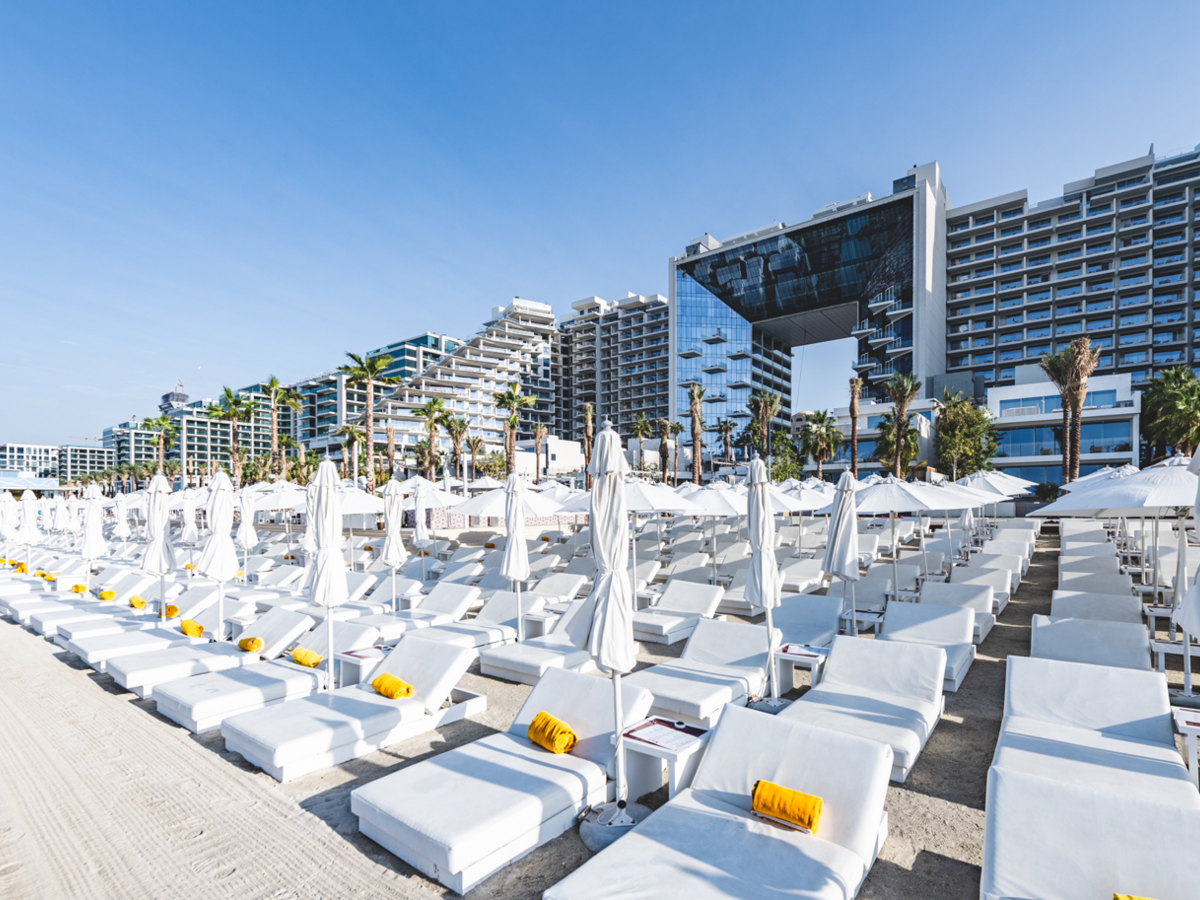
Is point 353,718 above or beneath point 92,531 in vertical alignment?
beneath

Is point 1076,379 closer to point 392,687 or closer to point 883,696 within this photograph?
point 883,696

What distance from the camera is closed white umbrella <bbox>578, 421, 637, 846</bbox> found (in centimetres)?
460

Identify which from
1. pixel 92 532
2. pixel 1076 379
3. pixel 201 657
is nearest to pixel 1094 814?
pixel 201 657

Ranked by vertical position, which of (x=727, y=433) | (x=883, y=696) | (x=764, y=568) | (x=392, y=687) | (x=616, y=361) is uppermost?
(x=616, y=361)

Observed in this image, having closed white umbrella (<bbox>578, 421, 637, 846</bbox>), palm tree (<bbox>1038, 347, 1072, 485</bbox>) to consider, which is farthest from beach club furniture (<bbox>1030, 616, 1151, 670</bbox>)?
palm tree (<bbox>1038, 347, 1072, 485</bbox>)

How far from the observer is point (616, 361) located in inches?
3563

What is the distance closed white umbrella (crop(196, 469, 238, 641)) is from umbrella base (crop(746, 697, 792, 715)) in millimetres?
7014

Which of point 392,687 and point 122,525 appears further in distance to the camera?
point 122,525

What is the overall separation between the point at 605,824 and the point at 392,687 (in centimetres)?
280

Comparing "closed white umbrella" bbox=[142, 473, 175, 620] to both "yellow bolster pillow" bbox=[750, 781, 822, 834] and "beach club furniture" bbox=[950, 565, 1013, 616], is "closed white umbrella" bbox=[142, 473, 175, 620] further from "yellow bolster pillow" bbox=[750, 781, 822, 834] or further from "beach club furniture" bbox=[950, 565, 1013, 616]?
"beach club furniture" bbox=[950, 565, 1013, 616]

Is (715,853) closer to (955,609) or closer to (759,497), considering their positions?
(759,497)

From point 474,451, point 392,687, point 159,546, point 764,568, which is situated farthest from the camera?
point 474,451

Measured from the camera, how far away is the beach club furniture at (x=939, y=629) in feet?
21.9

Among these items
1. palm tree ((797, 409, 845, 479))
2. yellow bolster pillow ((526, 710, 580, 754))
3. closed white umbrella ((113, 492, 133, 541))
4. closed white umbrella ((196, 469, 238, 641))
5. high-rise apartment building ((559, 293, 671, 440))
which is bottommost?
closed white umbrella ((113, 492, 133, 541))
